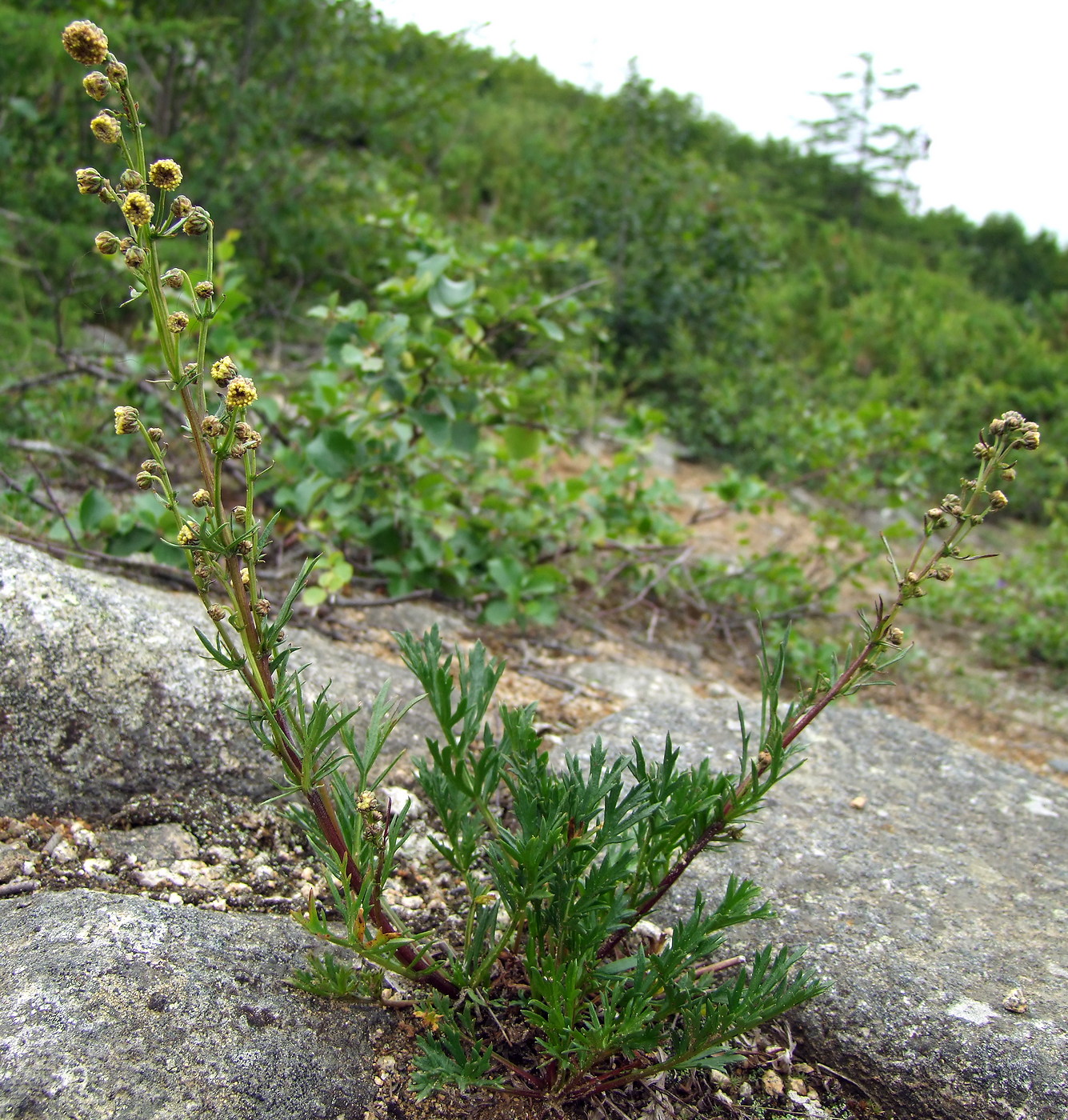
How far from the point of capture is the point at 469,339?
2580mm

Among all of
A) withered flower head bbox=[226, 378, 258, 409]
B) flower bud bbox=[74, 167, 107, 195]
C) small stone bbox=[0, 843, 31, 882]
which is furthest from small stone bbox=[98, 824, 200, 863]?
flower bud bbox=[74, 167, 107, 195]

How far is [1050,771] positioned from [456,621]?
6.34ft

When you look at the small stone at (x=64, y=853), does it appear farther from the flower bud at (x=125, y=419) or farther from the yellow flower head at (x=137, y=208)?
the yellow flower head at (x=137, y=208)

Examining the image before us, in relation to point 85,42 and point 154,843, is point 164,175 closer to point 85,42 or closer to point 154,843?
point 85,42

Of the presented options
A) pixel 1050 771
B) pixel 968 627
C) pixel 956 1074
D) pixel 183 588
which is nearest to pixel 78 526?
pixel 183 588

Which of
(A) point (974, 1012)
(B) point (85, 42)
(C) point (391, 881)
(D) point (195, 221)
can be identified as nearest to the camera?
(B) point (85, 42)

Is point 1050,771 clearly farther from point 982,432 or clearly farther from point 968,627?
point 982,432

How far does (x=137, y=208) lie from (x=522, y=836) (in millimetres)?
753

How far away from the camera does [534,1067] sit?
1.12 m

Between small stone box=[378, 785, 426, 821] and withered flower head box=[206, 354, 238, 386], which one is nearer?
withered flower head box=[206, 354, 238, 386]

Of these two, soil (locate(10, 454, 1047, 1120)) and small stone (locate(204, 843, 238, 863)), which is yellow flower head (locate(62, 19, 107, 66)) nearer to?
soil (locate(10, 454, 1047, 1120))

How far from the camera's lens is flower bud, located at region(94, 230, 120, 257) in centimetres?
75

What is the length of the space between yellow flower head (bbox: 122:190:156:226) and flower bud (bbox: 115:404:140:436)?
16 centimetres

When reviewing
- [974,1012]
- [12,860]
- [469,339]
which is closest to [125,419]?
[12,860]
